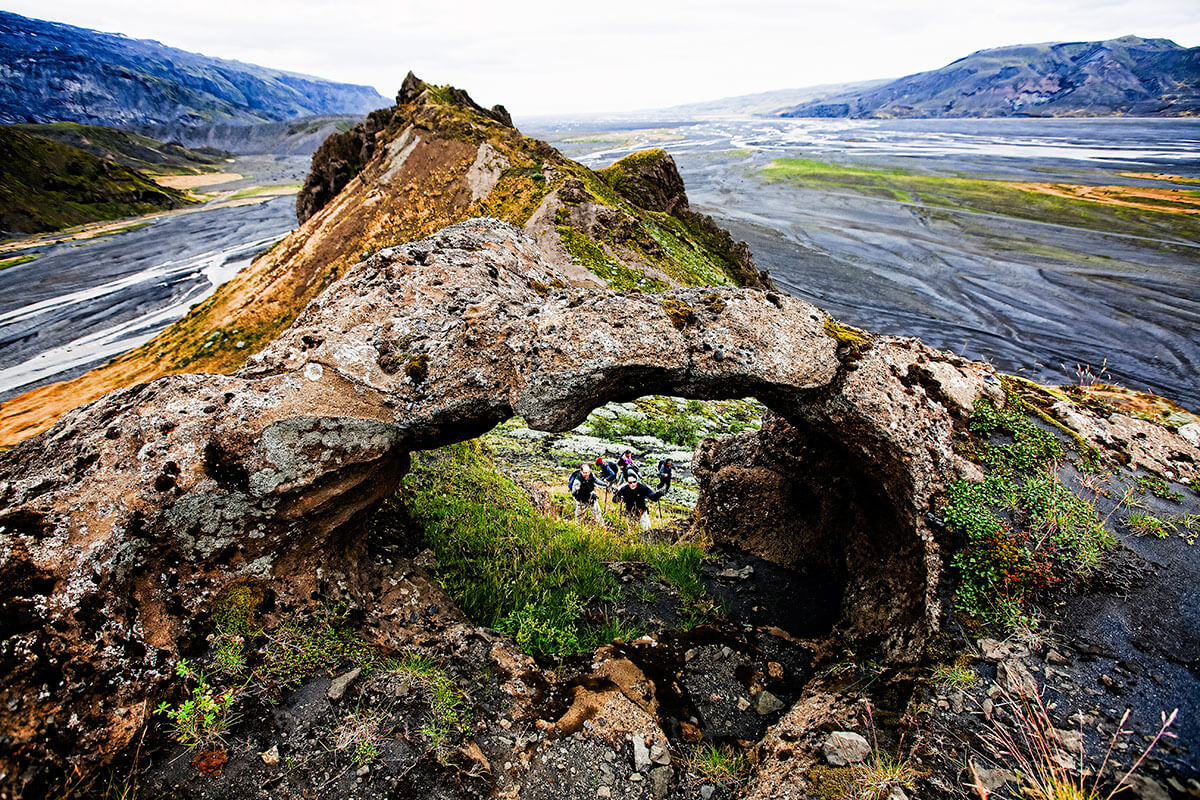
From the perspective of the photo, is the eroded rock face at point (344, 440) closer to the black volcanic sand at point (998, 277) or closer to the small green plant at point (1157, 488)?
the small green plant at point (1157, 488)

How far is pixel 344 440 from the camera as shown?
4973 mm

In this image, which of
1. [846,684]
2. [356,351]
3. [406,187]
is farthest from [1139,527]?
[406,187]

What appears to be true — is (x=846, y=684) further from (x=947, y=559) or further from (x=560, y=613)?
(x=560, y=613)

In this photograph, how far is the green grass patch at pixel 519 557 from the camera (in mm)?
5899

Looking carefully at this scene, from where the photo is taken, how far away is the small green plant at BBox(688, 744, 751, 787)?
14.3 feet

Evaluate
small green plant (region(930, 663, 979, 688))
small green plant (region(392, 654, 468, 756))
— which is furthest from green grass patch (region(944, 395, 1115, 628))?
small green plant (region(392, 654, 468, 756))

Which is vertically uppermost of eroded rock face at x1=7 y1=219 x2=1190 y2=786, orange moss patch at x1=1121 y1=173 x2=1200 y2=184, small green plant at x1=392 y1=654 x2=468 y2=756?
orange moss patch at x1=1121 y1=173 x2=1200 y2=184

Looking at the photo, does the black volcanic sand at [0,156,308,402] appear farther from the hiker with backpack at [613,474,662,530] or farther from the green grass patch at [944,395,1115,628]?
the green grass patch at [944,395,1115,628]

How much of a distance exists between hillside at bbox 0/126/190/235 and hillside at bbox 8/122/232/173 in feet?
98.3

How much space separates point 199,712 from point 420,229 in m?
15.0

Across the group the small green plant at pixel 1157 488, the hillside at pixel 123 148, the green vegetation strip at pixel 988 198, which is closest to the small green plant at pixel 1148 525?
the small green plant at pixel 1157 488

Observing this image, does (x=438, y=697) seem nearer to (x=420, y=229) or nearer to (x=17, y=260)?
(x=420, y=229)

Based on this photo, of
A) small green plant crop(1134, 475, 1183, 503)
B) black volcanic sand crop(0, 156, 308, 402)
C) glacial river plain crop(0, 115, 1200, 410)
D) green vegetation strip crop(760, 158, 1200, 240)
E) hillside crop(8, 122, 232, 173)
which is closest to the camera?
small green plant crop(1134, 475, 1183, 503)

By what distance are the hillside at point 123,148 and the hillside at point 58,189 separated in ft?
98.3
